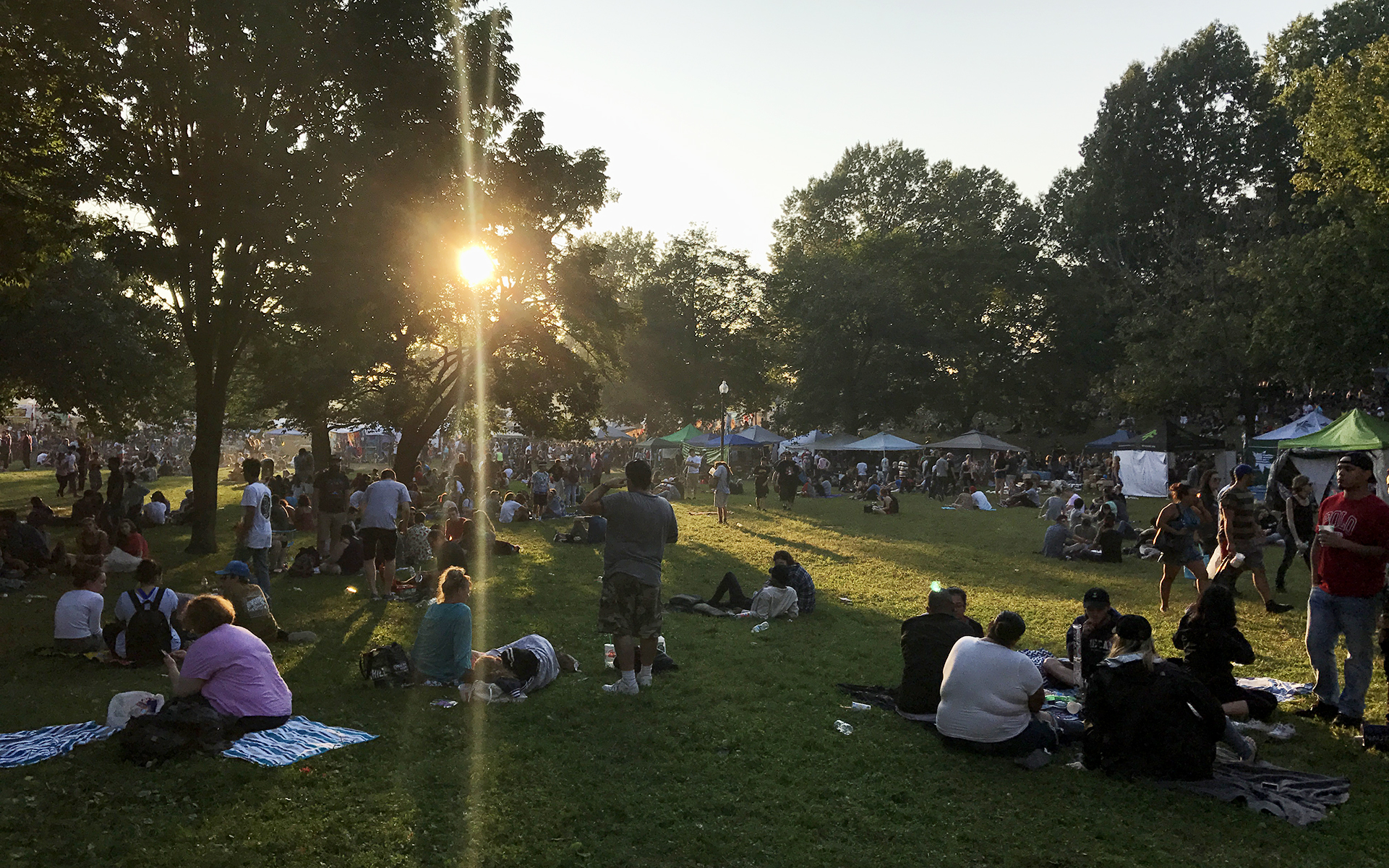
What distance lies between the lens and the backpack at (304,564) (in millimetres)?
14383

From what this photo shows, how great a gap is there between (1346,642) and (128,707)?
854 centimetres

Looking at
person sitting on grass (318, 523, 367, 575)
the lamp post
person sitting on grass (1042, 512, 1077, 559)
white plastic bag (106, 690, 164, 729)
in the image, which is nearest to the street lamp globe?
person sitting on grass (318, 523, 367, 575)

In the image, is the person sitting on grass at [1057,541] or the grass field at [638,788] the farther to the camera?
the person sitting on grass at [1057,541]

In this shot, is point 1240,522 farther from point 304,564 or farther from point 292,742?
point 304,564

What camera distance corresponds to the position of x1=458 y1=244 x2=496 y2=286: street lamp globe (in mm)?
21414

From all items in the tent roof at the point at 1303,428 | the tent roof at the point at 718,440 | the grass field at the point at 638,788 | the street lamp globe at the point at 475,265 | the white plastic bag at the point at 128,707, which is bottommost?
the grass field at the point at 638,788

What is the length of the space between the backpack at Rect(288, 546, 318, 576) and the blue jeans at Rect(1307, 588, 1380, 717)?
12.7 m

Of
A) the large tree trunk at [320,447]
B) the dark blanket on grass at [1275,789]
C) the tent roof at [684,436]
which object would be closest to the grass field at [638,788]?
the dark blanket on grass at [1275,789]

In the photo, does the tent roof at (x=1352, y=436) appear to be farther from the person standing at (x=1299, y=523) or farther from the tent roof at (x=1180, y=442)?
the tent roof at (x=1180, y=442)

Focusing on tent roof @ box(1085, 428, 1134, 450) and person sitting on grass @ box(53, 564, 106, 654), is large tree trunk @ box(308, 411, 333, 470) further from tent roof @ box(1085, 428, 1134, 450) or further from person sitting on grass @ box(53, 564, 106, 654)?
tent roof @ box(1085, 428, 1134, 450)

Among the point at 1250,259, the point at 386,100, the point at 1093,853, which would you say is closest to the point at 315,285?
the point at 386,100

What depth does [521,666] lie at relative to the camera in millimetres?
8023

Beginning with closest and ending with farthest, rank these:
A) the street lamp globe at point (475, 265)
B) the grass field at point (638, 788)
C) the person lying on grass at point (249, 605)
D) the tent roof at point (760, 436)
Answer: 1. the grass field at point (638, 788)
2. the person lying on grass at point (249, 605)
3. the street lamp globe at point (475, 265)
4. the tent roof at point (760, 436)

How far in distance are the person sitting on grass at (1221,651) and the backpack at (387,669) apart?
6025mm
